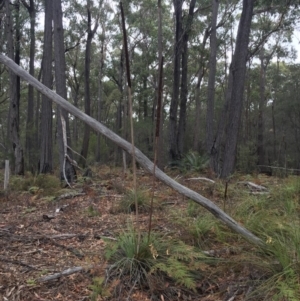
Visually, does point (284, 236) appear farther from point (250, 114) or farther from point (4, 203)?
point (250, 114)

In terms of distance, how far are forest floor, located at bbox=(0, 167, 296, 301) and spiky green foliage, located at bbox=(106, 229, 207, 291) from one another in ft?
0.31

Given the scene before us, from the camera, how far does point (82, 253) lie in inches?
156

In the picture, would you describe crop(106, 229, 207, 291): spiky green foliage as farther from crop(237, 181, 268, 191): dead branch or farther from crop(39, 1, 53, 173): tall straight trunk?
crop(39, 1, 53, 173): tall straight trunk

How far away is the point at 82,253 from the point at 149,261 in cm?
92

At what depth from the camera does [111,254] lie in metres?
3.42

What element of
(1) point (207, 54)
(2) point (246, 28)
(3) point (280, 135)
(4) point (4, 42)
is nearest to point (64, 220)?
(2) point (246, 28)

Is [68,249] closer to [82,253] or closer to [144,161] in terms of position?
[82,253]

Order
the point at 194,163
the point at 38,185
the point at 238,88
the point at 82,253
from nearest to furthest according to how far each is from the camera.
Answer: the point at 82,253 → the point at 38,185 → the point at 238,88 → the point at 194,163

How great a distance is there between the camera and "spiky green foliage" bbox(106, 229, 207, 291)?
316 centimetres

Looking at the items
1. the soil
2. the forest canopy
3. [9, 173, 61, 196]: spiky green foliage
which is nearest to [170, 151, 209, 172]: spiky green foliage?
the forest canopy

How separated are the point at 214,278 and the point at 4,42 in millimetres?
18544

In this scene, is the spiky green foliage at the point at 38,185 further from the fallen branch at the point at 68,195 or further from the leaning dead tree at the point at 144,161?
the leaning dead tree at the point at 144,161

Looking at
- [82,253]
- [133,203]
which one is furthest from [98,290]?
[133,203]

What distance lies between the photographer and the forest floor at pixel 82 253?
123 inches
